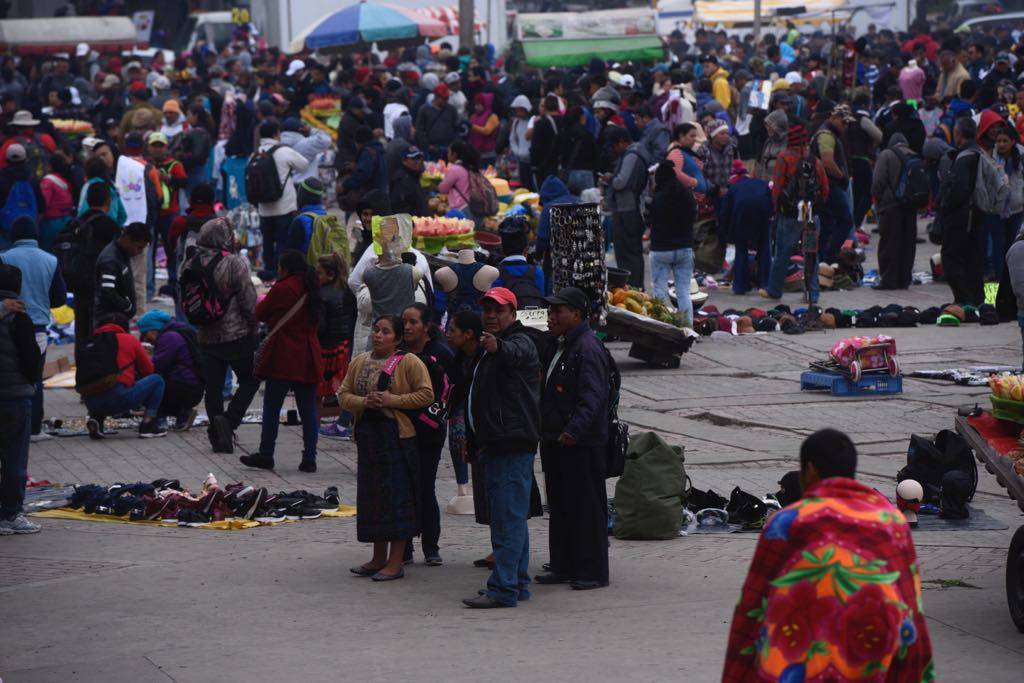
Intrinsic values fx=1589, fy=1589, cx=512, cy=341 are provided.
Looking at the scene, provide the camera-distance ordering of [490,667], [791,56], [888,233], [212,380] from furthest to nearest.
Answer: [791,56] < [888,233] < [212,380] < [490,667]

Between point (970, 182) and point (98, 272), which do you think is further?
point (970, 182)

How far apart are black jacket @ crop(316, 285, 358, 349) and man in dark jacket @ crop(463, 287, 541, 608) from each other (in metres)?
4.38

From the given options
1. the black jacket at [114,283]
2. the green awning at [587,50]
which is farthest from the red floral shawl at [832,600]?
the green awning at [587,50]

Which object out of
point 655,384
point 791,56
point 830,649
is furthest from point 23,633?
Result: point 791,56

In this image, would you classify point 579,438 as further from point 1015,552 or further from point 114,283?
point 114,283

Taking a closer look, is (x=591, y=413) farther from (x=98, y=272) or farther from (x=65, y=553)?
(x=98, y=272)

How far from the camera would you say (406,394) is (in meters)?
8.81

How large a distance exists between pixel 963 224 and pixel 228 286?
8904mm

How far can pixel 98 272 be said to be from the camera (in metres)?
13.3

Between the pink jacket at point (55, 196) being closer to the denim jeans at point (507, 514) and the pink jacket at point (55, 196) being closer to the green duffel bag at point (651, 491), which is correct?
the green duffel bag at point (651, 491)

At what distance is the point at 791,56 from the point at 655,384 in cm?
2522

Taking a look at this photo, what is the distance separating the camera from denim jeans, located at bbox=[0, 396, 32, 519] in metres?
9.80

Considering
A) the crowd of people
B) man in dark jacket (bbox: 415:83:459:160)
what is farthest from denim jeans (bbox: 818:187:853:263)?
man in dark jacket (bbox: 415:83:459:160)

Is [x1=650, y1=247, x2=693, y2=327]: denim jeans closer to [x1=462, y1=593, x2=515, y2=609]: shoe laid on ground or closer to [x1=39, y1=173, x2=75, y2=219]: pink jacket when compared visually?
[x1=39, y1=173, x2=75, y2=219]: pink jacket
